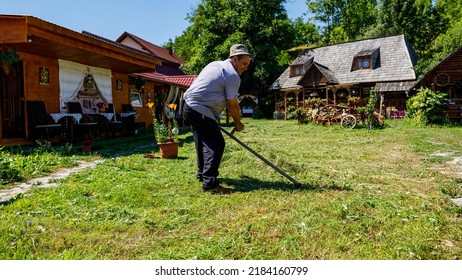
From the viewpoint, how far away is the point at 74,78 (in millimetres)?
11312

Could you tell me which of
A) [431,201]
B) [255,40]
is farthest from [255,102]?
[431,201]

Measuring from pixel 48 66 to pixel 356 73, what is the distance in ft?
75.1

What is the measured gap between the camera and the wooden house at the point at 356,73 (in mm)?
25141

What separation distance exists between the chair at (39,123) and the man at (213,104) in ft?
20.8

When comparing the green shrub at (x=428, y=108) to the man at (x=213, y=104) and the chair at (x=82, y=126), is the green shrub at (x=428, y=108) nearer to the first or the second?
the chair at (x=82, y=126)

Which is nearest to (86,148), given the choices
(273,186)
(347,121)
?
(273,186)

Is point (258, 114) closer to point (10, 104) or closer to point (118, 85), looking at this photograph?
point (118, 85)

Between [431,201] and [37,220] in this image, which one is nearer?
[37,220]

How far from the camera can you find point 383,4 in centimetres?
3797

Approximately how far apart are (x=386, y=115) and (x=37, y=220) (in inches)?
Answer: 1026

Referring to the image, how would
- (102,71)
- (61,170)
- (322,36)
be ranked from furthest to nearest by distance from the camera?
(322,36) < (102,71) < (61,170)

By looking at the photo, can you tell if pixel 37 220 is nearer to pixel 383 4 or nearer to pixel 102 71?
pixel 102 71

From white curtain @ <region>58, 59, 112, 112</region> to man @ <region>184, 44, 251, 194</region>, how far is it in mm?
7916

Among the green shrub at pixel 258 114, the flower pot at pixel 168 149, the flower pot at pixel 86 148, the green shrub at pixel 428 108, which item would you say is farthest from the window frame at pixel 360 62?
the flower pot at pixel 86 148
